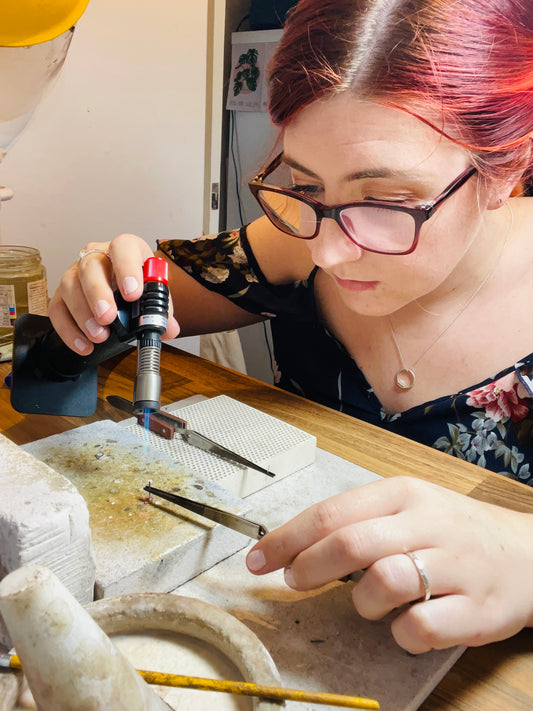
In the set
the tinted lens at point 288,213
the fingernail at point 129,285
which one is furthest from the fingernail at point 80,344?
the tinted lens at point 288,213

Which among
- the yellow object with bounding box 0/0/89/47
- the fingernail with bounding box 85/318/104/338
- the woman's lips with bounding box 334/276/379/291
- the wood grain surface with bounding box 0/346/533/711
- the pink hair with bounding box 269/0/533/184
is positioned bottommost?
the wood grain surface with bounding box 0/346/533/711

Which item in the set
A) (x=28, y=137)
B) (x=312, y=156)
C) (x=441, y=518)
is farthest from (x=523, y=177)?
(x=28, y=137)

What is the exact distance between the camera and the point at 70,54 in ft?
4.69

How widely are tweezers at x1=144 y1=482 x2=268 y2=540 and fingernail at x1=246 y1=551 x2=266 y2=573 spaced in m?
0.04

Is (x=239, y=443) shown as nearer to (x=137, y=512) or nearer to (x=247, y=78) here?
(x=137, y=512)

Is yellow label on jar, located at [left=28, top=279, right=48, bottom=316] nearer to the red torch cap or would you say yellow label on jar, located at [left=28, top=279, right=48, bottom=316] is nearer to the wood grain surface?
the wood grain surface

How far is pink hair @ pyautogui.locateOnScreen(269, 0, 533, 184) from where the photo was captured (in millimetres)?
706

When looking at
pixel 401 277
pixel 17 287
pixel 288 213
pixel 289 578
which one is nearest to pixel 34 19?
pixel 17 287

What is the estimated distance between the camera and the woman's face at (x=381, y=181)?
2.35 feet

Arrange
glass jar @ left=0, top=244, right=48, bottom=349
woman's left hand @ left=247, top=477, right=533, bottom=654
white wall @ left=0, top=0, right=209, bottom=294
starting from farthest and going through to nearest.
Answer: white wall @ left=0, top=0, right=209, bottom=294 < glass jar @ left=0, top=244, right=48, bottom=349 < woman's left hand @ left=247, top=477, right=533, bottom=654

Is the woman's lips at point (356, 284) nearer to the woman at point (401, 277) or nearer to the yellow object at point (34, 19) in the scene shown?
the woman at point (401, 277)

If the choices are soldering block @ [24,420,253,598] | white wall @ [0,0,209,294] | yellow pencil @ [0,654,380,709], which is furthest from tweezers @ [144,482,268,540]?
white wall @ [0,0,209,294]

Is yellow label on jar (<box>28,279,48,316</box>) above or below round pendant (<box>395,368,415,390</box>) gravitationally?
above

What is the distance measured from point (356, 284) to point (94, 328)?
1.32 feet
